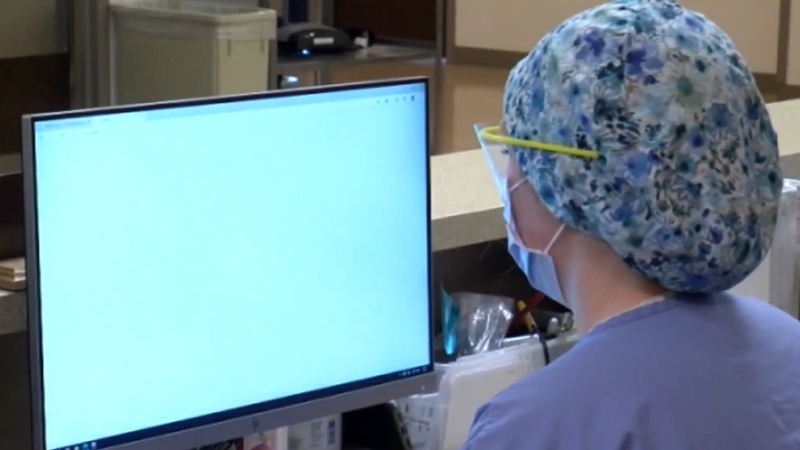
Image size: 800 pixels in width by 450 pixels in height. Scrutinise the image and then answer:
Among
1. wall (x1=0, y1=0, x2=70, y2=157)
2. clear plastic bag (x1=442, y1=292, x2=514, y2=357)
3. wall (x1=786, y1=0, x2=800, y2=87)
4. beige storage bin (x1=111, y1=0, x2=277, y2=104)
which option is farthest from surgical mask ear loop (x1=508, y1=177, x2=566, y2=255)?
wall (x1=786, y1=0, x2=800, y2=87)

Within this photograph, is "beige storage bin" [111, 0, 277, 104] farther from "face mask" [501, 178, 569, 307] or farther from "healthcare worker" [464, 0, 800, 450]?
"healthcare worker" [464, 0, 800, 450]

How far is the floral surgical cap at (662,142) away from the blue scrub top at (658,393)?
0.04m

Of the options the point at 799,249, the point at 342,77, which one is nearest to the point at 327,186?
the point at 799,249

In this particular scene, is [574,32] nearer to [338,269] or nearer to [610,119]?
[610,119]

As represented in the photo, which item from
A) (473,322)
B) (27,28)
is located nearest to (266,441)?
(473,322)

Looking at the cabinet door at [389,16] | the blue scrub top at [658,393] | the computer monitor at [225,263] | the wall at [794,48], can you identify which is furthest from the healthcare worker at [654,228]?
the cabinet door at [389,16]

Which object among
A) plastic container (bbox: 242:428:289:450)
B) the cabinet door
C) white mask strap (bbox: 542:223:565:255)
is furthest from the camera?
the cabinet door

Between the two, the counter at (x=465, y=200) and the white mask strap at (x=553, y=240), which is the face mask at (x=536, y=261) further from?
the counter at (x=465, y=200)

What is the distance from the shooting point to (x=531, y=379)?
104cm

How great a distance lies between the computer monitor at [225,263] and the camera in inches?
50.0

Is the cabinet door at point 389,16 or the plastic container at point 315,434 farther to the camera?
the cabinet door at point 389,16

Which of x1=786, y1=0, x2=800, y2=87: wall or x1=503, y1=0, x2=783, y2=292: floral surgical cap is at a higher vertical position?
x1=503, y1=0, x2=783, y2=292: floral surgical cap

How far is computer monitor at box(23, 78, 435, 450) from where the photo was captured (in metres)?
1.27

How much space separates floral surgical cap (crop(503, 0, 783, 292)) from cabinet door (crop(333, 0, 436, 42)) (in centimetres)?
837
